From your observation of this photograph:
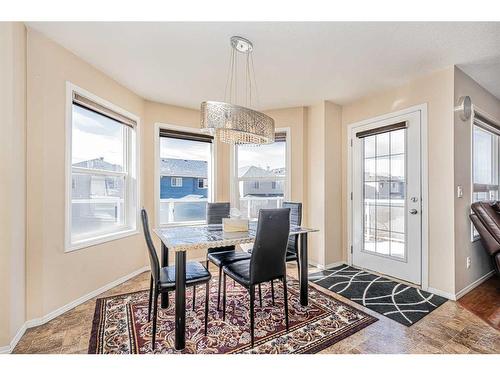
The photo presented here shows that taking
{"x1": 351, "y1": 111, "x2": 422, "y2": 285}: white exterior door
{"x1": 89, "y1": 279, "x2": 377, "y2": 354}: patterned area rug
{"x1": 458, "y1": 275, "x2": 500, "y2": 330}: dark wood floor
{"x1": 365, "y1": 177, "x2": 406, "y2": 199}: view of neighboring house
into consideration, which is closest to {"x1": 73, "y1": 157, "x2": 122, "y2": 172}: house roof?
{"x1": 89, "y1": 279, "x2": 377, "y2": 354}: patterned area rug

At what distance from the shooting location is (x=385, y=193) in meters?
3.22

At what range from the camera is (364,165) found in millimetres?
3482

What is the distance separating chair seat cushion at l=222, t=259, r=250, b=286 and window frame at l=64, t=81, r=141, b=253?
5.06ft

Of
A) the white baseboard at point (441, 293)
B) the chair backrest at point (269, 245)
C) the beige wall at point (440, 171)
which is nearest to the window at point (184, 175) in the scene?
the chair backrest at point (269, 245)

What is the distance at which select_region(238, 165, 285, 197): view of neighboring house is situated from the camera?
13.0ft

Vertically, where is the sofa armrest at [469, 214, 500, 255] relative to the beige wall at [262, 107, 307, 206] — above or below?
below

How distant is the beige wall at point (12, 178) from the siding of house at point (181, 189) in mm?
1832

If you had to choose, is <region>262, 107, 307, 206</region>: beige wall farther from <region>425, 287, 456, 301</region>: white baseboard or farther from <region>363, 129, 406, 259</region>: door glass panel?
<region>425, 287, 456, 301</region>: white baseboard

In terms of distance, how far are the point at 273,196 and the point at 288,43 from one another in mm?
2311

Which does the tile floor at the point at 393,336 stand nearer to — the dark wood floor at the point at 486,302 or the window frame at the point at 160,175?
the dark wood floor at the point at 486,302

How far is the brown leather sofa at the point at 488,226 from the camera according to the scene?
101 inches

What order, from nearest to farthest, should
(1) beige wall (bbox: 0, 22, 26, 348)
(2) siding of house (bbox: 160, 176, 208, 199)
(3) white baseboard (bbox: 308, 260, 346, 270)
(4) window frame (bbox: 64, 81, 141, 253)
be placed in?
(1) beige wall (bbox: 0, 22, 26, 348) < (4) window frame (bbox: 64, 81, 141, 253) < (3) white baseboard (bbox: 308, 260, 346, 270) < (2) siding of house (bbox: 160, 176, 208, 199)
